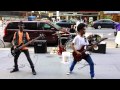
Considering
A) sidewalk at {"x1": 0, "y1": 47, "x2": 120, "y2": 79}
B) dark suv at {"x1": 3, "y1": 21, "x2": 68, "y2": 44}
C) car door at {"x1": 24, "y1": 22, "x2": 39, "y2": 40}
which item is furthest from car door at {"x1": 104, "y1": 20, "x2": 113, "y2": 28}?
sidewalk at {"x1": 0, "y1": 47, "x2": 120, "y2": 79}

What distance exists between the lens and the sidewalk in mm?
9711

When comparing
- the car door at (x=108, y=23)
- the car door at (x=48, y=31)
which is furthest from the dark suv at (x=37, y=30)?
the car door at (x=108, y=23)

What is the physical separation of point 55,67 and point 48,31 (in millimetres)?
6711

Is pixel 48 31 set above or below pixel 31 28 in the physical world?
below

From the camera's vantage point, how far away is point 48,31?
57.9 feet

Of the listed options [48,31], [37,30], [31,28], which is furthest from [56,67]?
[31,28]

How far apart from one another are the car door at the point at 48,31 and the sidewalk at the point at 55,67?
3.28 metres

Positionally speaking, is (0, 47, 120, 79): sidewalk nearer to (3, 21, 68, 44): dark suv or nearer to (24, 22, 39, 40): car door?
(3, 21, 68, 44): dark suv

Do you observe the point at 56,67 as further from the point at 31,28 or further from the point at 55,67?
the point at 31,28
